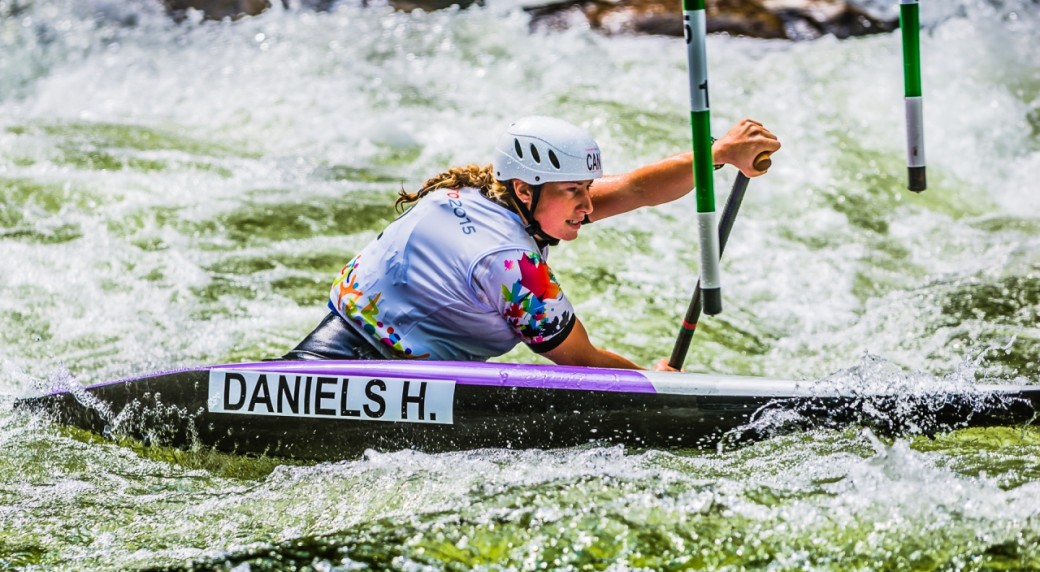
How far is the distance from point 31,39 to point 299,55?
8.97ft

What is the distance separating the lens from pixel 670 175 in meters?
4.25

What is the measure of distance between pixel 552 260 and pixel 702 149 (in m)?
3.53

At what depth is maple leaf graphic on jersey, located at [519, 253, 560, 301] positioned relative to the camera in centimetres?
367

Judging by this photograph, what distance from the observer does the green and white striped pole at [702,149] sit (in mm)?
3404

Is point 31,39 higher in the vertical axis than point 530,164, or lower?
higher

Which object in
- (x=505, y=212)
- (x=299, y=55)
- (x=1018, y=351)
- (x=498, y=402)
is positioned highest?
(x=299, y=55)

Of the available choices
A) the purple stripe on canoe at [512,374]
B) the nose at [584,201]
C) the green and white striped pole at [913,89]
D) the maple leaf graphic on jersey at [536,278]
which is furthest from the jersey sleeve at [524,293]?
the green and white striped pole at [913,89]

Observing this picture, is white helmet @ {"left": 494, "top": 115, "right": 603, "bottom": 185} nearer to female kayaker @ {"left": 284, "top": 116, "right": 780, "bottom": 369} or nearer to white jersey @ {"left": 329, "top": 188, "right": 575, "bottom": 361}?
female kayaker @ {"left": 284, "top": 116, "right": 780, "bottom": 369}

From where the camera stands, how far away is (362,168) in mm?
8344

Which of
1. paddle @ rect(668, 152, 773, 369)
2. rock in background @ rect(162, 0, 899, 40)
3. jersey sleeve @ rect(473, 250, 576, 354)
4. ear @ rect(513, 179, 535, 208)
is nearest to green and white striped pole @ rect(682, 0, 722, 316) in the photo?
paddle @ rect(668, 152, 773, 369)

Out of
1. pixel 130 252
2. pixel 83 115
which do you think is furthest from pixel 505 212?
pixel 83 115

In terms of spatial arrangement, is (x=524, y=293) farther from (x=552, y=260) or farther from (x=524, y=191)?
(x=552, y=260)

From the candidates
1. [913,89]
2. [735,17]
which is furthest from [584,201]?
[735,17]

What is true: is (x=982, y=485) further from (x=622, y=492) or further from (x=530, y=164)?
(x=530, y=164)
